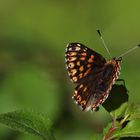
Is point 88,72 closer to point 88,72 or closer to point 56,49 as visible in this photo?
point 88,72

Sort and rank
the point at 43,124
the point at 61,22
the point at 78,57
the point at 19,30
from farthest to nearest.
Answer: the point at 61,22 < the point at 19,30 < the point at 78,57 < the point at 43,124

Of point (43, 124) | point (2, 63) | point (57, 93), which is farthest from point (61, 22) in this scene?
point (43, 124)

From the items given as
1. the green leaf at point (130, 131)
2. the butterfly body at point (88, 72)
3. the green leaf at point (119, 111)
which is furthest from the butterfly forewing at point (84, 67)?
the green leaf at point (130, 131)

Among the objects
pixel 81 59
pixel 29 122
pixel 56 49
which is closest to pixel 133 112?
pixel 29 122

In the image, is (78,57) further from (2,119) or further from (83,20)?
(83,20)

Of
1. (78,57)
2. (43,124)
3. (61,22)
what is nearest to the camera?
(43,124)

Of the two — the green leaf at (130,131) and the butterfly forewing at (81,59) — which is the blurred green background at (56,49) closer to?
the butterfly forewing at (81,59)

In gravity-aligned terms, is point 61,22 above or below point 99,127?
above
